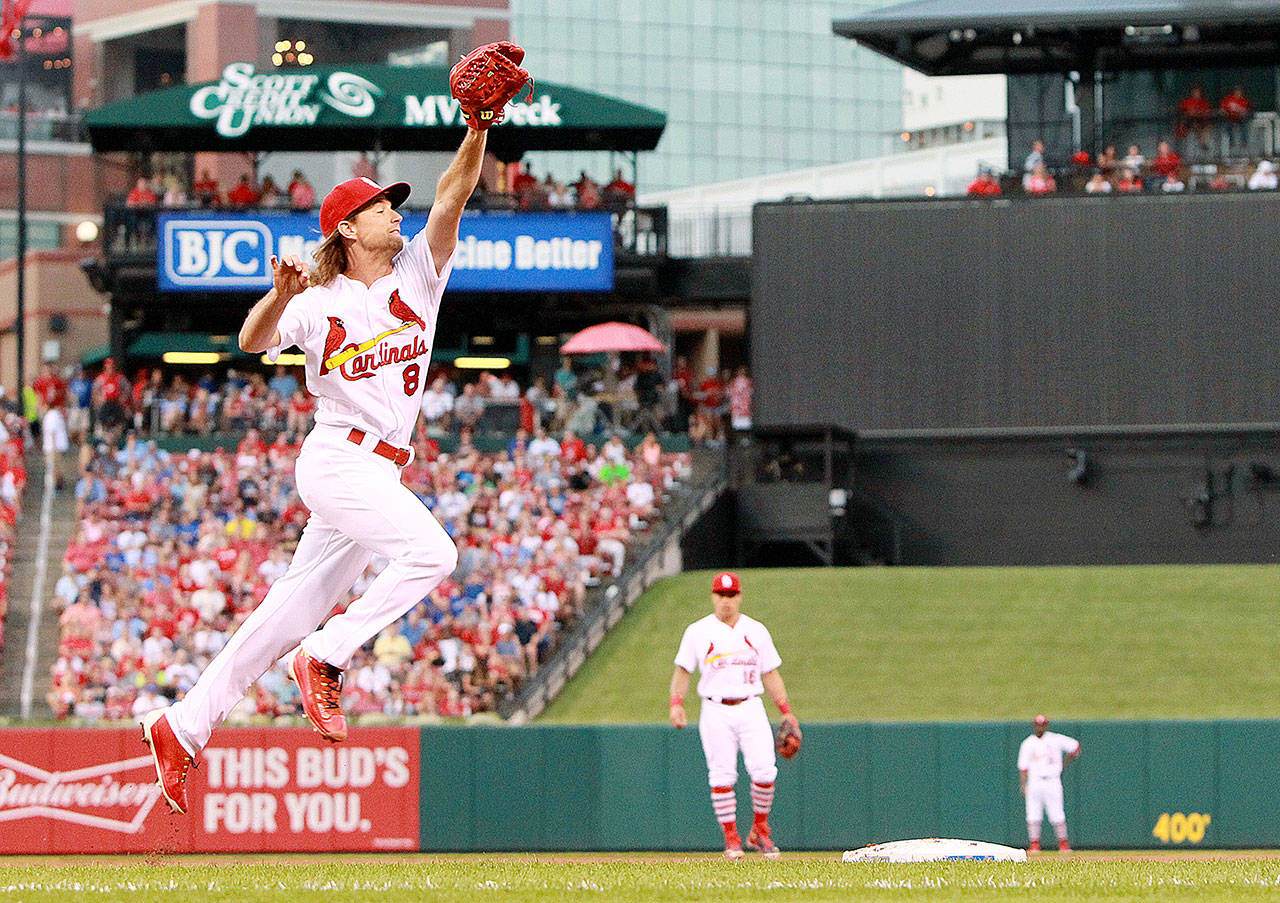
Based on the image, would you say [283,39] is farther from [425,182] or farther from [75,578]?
[75,578]

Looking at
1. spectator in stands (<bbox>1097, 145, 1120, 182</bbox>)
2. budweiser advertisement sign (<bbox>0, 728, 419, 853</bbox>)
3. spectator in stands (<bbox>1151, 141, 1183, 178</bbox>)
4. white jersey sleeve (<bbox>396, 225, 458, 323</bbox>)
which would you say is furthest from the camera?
spectator in stands (<bbox>1097, 145, 1120, 182</bbox>)

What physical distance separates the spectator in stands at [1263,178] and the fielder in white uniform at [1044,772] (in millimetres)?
14625

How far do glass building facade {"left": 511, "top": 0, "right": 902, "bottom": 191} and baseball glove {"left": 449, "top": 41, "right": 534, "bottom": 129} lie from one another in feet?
248

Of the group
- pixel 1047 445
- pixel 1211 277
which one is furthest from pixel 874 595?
pixel 1211 277

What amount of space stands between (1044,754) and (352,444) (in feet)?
35.5

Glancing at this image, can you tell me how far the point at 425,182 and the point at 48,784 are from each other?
2955 centimetres

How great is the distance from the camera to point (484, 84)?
7.87 meters

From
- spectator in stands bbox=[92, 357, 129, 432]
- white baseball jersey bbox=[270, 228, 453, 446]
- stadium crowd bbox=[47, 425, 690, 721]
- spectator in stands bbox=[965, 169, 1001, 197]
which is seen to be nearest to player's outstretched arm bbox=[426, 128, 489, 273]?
white baseball jersey bbox=[270, 228, 453, 446]

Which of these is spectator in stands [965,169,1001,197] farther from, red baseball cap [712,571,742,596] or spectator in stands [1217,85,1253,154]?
red baseball cap [712,571,742,596]

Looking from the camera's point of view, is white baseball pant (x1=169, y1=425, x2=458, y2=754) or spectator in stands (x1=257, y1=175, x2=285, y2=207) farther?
spectator in stands (x1=257, y1=175, x2=285, y2=207)

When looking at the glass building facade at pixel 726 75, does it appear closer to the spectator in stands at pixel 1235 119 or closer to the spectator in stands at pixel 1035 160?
the spectator in stands at pixel 1035 160

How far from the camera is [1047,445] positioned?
97.6 ft

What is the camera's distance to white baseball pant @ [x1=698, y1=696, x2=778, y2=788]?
13070mm

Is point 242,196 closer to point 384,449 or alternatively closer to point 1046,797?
point 1046,797
